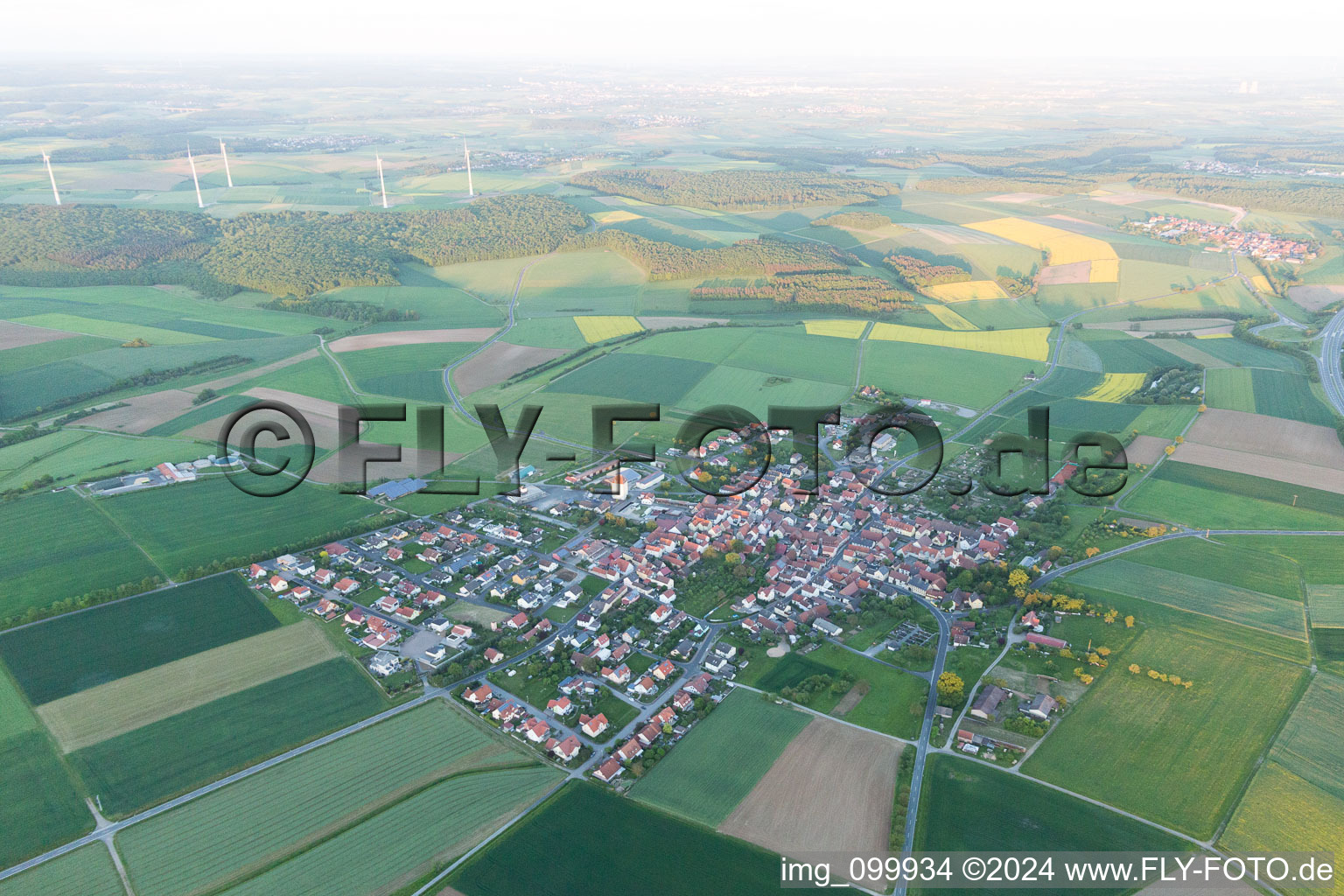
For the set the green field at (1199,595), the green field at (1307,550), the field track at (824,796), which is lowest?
the field track at (824,796)

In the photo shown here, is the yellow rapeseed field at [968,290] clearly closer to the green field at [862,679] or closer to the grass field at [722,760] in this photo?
the green field at [862,679]

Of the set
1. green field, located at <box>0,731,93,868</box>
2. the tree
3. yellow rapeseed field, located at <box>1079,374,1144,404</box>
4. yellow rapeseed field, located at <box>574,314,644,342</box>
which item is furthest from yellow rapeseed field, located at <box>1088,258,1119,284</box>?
green field, located at <box>0,731,93,868</box>

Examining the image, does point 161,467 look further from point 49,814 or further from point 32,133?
point 32,133

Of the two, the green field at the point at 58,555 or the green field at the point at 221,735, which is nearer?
the green field at the point at 221,735

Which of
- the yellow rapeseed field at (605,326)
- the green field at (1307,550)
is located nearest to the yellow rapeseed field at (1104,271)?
the yellow rapeseed field at (605,326)

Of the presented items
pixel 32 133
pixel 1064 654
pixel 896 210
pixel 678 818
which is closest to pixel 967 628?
pixel 1064 654

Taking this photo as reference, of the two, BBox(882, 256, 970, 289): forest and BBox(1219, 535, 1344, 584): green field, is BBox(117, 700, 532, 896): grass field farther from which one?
BBox(882, 256, 970, 289): forest

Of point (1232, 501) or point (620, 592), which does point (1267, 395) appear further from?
point (620, 592)

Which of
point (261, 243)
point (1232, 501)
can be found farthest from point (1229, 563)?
point (261, 243)
